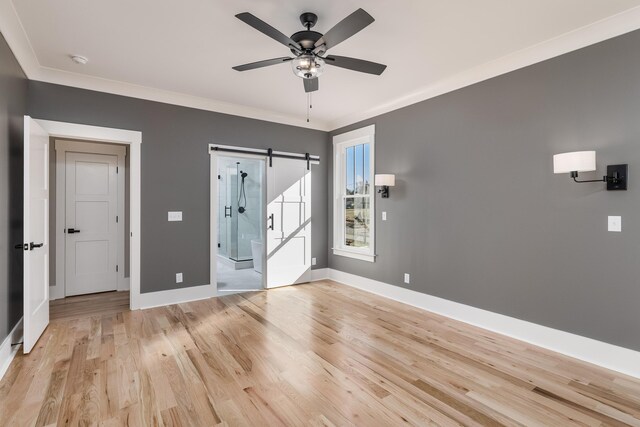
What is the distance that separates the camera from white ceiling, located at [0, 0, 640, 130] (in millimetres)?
2365

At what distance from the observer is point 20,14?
2473 millimetres

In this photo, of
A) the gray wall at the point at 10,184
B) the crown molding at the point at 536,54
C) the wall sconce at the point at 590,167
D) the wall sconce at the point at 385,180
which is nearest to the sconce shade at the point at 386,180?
the wall sconce at the point at 385,180

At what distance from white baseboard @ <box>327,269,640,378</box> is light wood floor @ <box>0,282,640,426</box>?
114 millimetres

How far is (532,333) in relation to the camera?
2996 mm

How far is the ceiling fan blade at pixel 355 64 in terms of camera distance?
2.47m

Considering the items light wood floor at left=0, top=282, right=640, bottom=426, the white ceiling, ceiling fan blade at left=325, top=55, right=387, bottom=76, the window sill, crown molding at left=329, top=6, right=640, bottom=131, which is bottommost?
light wood floor at left=0, top=282, right=640, bottom=426

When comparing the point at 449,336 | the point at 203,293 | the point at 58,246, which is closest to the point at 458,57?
the point at 449,336

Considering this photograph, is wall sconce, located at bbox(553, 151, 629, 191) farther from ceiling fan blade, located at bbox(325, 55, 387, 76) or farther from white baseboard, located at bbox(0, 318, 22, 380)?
white baseboard, located at bbox(0, 318, 22, 380)

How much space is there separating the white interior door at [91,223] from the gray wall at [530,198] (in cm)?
433

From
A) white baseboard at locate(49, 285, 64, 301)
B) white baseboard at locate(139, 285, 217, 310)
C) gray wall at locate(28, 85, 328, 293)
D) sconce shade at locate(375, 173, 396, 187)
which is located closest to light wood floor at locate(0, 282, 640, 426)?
white baseboard at locate(139, 285, 217, 310)

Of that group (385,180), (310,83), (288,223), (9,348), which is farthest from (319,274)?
(9,348)

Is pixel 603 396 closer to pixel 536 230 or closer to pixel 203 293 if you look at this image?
pixel 536 230

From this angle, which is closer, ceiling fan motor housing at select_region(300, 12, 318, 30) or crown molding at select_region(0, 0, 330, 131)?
ceiling fan motor housing at select_region(300, 12, 318, 30)

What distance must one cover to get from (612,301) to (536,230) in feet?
2.56
